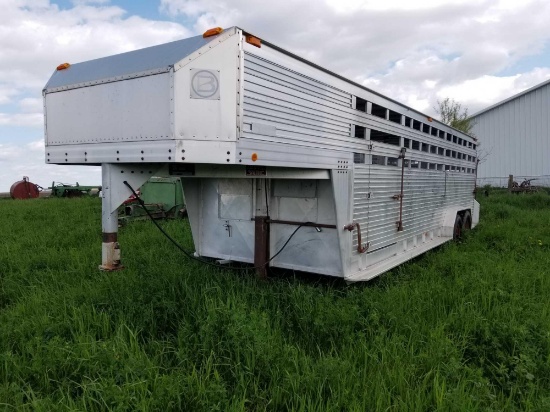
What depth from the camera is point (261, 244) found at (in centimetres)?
544

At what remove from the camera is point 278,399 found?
2951 millimetres

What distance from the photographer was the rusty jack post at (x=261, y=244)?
543 cm

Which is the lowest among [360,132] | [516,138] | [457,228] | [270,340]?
[270,340]

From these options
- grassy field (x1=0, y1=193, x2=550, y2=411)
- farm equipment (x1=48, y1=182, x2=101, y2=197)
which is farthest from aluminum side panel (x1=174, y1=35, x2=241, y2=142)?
farm equipment (x1=48, y1=182, x2=101, y2=197)

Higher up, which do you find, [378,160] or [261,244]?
[378,160]

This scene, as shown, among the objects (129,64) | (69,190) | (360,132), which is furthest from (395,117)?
(69,190)

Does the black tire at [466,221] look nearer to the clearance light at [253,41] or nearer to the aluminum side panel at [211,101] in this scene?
the clearance light at [253,41]

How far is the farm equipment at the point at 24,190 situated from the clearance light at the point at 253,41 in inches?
846

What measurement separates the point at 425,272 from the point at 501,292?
4.31ft

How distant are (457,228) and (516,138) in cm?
1781

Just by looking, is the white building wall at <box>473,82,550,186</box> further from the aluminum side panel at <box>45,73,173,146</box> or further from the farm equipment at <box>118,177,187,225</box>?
the aluminum side panel at <box>45,73,173,146</box>

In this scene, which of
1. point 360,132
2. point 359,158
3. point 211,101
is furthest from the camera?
point 360,132

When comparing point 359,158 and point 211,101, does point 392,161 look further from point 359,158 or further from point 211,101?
point 211,101

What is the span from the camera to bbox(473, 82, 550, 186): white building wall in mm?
22797
